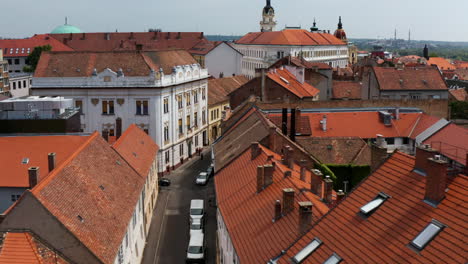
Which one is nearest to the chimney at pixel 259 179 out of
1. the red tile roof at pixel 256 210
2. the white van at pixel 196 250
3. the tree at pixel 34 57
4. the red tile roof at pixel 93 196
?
the red tile roof at pixel 256 210

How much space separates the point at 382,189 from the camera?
750 inches

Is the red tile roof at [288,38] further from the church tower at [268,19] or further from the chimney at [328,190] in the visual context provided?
the chimney at [328,190]

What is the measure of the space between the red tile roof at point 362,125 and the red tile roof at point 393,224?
95.5ft

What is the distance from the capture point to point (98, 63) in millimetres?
59250

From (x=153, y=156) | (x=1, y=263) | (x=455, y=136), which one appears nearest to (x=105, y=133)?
(x=153, y=156)

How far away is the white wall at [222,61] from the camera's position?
122312 mm

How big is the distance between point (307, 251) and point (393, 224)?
140 inches

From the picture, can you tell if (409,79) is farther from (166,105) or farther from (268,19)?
(268,19)

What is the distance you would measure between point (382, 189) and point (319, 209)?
5.77m

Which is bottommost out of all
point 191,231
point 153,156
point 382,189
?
point 191,231

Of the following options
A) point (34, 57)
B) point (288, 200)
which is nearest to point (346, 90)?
point (288, 200)

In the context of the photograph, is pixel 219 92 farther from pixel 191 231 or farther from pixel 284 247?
pixel 284 247

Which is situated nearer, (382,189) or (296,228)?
(382,189)

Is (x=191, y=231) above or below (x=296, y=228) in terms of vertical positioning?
below
